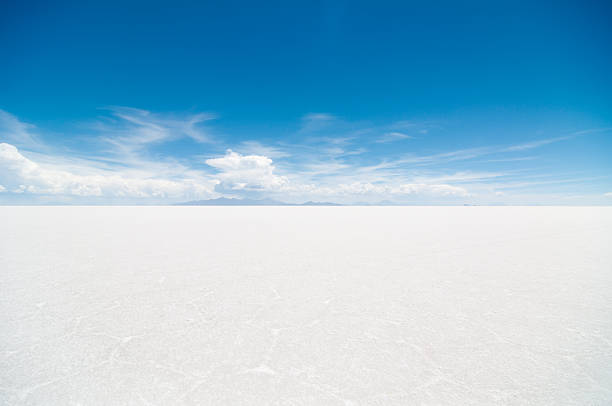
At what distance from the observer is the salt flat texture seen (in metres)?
2.67

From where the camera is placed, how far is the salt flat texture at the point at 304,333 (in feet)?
8.77

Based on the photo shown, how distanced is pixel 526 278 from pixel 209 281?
696 cm

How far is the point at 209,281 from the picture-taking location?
605 cm

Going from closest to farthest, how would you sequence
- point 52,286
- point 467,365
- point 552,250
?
1. point 467,365
2. point 52,286
3. point 552,250

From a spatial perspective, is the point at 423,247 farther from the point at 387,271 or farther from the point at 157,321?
the point at 157,321

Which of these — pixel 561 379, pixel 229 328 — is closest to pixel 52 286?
pixel 229 328

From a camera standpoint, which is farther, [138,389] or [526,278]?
[526,278]

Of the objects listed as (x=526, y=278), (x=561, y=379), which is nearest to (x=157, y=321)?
(x=561, y=379)

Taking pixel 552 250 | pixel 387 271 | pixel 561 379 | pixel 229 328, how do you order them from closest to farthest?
pixel 561 379
pixel 229 328
pixel 387 271
pixel 552 250

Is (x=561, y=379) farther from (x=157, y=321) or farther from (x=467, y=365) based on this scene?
(x=157, y=321)

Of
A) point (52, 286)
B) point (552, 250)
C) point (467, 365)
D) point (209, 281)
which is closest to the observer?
point (467, 365)

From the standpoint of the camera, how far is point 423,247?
401 inches

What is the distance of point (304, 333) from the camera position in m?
3.76

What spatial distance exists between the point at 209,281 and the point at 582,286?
7687mm
